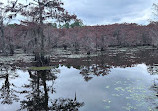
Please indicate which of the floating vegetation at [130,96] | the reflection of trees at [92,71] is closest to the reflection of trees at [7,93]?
the floating vegetation at [130,96]

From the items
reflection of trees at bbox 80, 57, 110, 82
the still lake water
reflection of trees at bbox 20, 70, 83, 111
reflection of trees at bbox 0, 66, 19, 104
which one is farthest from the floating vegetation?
reflection of trees at bbox 0, 66, 19, 104

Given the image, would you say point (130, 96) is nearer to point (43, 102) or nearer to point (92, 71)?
point (43, 102)

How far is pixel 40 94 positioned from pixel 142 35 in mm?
60059

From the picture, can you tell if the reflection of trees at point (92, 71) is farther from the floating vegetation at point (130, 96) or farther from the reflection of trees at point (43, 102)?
the reflection of trees at point (43, 102)

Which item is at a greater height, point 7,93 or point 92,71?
point 92,71

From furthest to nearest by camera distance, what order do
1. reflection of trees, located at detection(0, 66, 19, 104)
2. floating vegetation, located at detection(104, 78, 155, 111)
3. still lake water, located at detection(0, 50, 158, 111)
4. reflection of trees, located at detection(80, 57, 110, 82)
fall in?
reflection of trees, located at detection(80, 57, 110, 82) → reflection of trees, located at detection(0, 66, 19, 104) → still lake water, located at detection(0, 50, 158, 111) → floating vegetation, located at detection(104, 78, 155, 111)

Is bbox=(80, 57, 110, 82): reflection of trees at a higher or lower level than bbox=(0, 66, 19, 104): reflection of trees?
higher

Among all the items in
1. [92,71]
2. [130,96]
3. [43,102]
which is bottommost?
[43,102]

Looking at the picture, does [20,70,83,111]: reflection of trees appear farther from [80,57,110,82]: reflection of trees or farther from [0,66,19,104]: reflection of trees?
[80,57,110,82]: reflection of trees

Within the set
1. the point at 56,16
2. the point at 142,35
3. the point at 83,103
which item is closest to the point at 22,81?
the point at 83,103

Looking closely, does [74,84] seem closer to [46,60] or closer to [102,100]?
[102,100]

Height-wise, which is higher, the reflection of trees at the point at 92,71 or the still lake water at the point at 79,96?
the reflection of trees at the point at 92,71

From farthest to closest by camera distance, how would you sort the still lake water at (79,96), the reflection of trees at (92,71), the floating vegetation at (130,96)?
the reflection of trees at (92,71) < the still lake water at (79,96) < the floating vegetation at (130,96)

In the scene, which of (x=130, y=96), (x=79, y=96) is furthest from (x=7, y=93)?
(x=130, y=96)
